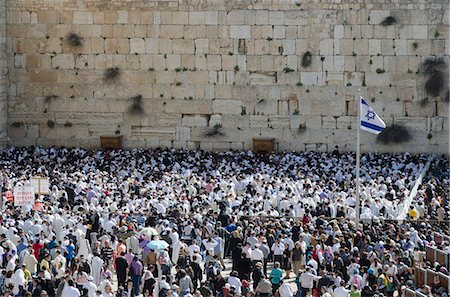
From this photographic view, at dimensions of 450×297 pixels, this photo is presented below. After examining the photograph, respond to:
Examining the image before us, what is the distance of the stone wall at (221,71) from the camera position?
4412 cm

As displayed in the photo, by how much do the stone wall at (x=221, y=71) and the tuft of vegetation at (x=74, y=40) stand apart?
0.38 ft

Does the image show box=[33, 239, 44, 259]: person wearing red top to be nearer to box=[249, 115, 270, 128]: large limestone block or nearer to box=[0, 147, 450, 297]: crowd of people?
box=[0, 147, 450, 297]: crowd of people

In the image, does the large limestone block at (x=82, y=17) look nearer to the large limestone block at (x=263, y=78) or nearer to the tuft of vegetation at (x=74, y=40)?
the tuft of vegetation at (x=74, y=40)

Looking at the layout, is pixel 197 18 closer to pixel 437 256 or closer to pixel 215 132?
pixel 215 132

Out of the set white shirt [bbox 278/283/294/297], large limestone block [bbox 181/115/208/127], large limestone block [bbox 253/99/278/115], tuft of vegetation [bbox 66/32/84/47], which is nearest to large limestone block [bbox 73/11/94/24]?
tuft of vegetation [bbox 66/32/84/47]

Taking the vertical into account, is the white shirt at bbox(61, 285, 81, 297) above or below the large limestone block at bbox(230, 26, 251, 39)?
below

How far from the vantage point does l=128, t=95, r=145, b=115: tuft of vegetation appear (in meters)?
45.5

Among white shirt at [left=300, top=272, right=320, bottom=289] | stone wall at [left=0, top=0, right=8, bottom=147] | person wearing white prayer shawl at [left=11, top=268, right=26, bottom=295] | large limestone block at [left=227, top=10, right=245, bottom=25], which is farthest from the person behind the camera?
stone wall at [left=0, top=0, right=8, bottom=147]

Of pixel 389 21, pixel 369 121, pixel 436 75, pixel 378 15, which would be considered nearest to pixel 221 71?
pixel 378 15

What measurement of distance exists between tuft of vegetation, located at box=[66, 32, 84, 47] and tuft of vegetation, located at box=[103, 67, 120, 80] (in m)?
1.33

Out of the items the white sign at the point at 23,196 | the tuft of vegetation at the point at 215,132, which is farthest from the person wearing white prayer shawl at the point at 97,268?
the tuft of vegetation at the point at 215,132

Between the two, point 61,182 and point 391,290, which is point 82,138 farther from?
point 391,290

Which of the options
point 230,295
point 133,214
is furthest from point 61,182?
point 230,295

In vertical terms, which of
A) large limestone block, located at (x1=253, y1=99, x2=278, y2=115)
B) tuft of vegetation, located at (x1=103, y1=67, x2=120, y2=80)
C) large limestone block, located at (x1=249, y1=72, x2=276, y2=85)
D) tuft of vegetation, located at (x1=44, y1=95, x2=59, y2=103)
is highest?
tuft of vegetation, located at (x1=103, y1=67, x2=120, y2=80)
